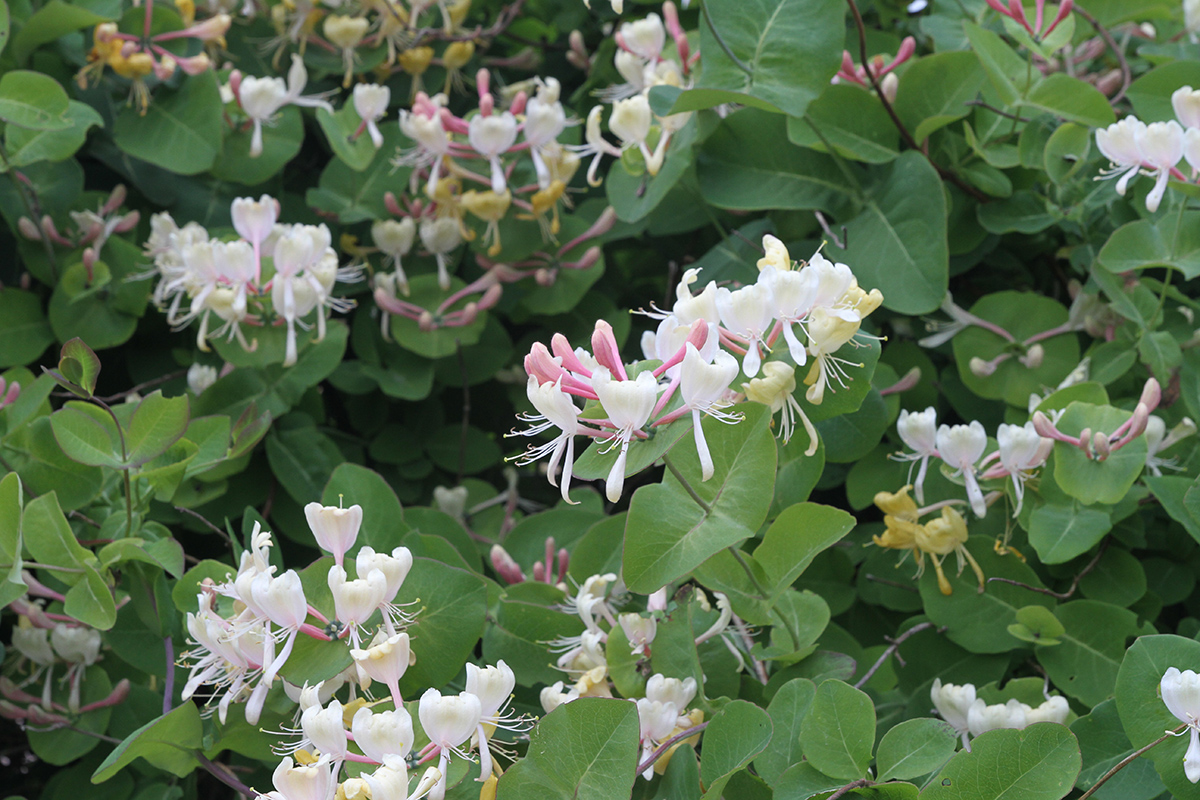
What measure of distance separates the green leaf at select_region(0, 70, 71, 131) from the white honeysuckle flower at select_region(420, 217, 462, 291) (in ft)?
1.40

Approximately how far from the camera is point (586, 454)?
2.15ft

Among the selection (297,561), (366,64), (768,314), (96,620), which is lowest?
(297,561)

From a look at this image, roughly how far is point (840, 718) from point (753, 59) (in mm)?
690

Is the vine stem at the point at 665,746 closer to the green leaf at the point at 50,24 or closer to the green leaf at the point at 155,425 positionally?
the green leaf at the point at 155,425

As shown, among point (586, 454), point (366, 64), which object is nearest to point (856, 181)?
point (586, 454)

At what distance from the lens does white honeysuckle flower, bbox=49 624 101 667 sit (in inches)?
38.5

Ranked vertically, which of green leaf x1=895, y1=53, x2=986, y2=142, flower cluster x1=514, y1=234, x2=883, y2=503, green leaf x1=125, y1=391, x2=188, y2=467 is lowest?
green leaf x1=125, y1=391, x2=188, y2=467

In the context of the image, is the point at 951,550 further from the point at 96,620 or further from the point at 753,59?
the point at 96,620

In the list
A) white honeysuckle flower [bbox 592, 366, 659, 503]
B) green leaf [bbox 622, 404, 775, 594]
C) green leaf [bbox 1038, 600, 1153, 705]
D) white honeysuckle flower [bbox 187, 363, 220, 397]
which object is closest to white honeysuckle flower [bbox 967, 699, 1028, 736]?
green leaf [bbox 1038, 600, 1153, 705]

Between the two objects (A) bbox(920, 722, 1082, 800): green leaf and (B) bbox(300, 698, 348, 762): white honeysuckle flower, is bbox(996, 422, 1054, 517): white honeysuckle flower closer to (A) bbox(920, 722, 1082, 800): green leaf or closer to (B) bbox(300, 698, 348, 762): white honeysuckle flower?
(A) bbox(920, 722, 1082, 800): green leaf

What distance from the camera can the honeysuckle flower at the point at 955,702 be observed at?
32.8 inches

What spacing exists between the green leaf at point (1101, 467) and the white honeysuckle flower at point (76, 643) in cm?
95

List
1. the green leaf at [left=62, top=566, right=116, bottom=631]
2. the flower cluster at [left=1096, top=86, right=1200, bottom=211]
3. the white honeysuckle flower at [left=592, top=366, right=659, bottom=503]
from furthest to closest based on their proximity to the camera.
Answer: the flower cluster at [left=1096, top=86, right=1200, bottom=211] < the green leaf at [left=62, top=566, right=116, bottom=631] < the white honeysuckle flower at [left=592, top=366, right=659, bottom=503]

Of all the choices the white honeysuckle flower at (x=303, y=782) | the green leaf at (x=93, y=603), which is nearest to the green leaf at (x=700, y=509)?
the white honeysuckle flower at (x=303, y=782)
